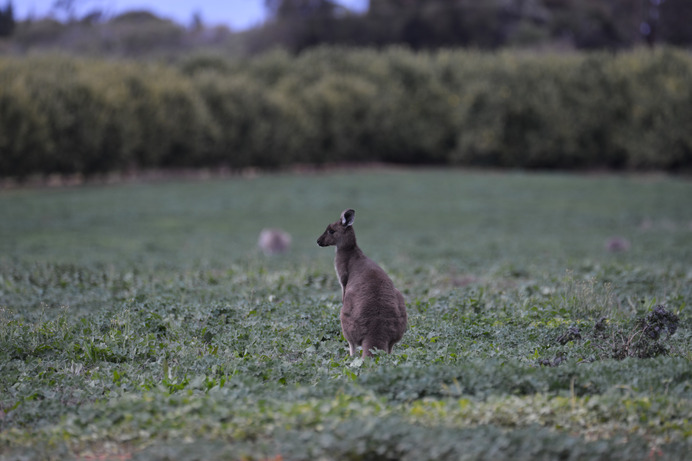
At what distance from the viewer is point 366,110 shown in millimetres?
42344

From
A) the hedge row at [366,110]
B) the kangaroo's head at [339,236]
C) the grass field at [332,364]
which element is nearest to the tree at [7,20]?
the hedge row at [366,110]

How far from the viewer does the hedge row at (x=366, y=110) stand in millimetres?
32938

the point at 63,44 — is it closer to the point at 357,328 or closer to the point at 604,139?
the point at 604,139

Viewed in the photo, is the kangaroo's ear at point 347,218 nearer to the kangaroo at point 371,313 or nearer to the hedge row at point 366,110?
the kangaroo at point 371,313

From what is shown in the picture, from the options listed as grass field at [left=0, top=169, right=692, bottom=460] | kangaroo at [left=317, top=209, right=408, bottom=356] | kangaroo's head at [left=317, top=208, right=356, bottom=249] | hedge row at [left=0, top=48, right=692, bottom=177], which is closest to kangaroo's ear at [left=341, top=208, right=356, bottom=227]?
kangaroo's head at [left=317, top=208, right=356, bottom=249]

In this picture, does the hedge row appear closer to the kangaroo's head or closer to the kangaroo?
the kangaroo's head

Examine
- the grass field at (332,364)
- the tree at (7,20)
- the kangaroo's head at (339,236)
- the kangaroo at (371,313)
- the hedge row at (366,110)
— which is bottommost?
the grass field at (332,364)

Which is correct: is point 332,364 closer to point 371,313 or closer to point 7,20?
point 371,313

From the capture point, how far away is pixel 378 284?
6379 mm

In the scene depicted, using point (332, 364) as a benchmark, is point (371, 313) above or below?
above

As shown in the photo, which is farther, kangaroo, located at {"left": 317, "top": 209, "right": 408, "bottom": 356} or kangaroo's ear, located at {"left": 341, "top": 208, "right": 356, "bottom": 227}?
kangaroo's ear, located at {"left": 341, "top": 208, "right": 356, "bottom": 227}

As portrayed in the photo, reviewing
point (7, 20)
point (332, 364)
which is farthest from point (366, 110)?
point (332, 364)

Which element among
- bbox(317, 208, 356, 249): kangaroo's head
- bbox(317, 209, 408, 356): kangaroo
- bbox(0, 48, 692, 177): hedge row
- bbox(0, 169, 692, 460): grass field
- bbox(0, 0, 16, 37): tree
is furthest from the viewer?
bbox(0, 0, 16, 37): tree

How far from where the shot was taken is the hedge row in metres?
32.9
